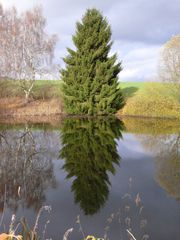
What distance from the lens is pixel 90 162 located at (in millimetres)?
11906

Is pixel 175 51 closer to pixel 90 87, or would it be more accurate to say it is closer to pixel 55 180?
pixel 90 87

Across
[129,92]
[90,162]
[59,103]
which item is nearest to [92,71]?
[59,103]

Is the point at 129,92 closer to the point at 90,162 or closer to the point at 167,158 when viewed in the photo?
the point at 167,158

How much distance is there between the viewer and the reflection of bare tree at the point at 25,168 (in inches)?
319

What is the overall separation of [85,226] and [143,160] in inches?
268

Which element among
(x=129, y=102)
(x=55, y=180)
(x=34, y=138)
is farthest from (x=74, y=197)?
(x=129, y=102)

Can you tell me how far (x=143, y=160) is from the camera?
1278 cm

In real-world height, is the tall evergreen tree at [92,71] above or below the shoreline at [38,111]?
above

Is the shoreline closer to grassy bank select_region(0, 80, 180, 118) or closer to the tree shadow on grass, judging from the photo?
grassy bank select_region(0, 80, 180, 118)

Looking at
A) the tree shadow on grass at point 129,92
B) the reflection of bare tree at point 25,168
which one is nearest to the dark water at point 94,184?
the reflection of bare tree at point 25,168

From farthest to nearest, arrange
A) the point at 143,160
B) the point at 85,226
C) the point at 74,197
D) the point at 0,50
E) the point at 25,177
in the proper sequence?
1. the point at 0,50
2. the point at 143,160
3. the point at 25,177
4. the point at 74,197
5. the point at 85,226

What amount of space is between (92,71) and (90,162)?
61.0ft

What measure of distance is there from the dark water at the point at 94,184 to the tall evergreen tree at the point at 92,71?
38.2 ft

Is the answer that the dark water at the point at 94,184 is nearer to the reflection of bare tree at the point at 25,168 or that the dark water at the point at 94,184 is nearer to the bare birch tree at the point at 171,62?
the reflection of bare tree at the point at 25,168
